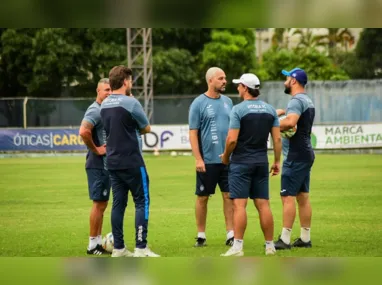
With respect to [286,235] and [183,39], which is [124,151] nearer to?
[286,235]

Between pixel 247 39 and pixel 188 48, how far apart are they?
441 centimetres

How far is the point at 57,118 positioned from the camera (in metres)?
38.9

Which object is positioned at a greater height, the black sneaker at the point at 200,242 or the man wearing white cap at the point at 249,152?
the man wearing white cap at the point at 249,152

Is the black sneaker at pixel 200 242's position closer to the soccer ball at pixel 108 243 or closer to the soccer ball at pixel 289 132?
the soccer ball at pixel 108 243

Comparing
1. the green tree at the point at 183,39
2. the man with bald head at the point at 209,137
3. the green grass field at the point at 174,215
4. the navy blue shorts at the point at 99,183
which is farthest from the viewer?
the green tree at the point at 183,39

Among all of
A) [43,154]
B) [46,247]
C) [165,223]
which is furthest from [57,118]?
[46,247]

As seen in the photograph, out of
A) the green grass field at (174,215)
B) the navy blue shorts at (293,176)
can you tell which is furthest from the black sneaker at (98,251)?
the navy blue shorts at (293,176)

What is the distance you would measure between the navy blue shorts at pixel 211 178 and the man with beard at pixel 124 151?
1.59 meters

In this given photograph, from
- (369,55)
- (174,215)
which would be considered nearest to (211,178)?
(174,215)

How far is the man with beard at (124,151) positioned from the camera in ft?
29.9

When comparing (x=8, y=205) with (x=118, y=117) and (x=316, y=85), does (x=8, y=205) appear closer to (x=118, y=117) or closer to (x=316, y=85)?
(x=118, y=117)

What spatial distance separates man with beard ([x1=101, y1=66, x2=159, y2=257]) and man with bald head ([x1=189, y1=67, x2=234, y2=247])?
1.49 metres

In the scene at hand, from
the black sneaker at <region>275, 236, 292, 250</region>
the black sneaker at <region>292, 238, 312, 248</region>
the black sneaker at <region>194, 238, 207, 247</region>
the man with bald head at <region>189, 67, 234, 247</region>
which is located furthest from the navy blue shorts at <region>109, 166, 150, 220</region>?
the black sneaker at <region>292, 238, 312, 248</region>

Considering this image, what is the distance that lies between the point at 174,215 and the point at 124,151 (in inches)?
215
